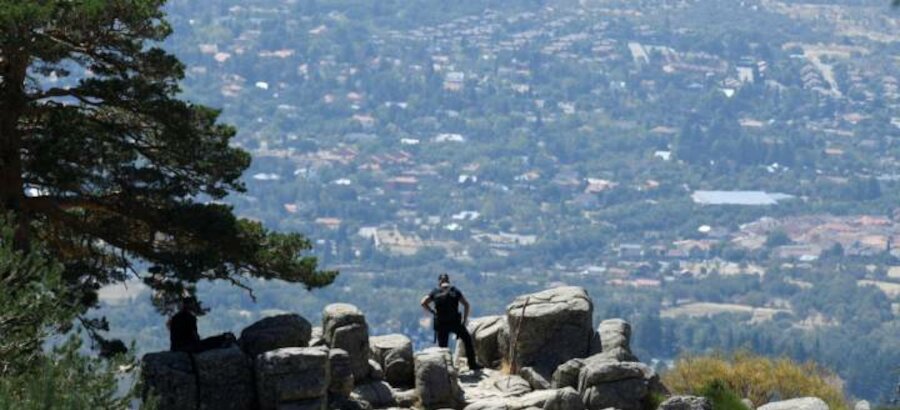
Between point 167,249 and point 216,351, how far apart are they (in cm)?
363

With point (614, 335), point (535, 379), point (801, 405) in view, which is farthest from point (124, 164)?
point (801, 405)

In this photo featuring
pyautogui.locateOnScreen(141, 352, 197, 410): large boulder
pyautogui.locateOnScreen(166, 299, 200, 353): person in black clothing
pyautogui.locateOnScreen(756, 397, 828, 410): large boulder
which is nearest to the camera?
pyautogui.locateOnScreen(141, 352, 197, 410): large boulder

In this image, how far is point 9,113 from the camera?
3909cm

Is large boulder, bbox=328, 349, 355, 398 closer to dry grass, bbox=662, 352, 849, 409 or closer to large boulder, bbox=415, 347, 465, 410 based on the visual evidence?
large boulder, bbox=415, 347, 465, 410

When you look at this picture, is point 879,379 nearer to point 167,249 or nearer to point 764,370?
point 764,370

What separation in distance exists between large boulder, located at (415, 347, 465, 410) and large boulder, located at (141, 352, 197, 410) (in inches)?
163

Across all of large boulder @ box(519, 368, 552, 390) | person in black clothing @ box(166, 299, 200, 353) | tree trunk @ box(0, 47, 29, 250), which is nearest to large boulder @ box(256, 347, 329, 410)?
person in black clothing @ box(166, 299, 200, 353)

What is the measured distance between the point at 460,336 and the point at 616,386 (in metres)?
4.67

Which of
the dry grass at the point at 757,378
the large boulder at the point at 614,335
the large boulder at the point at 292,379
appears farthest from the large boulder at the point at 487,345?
the large boulder at the point at 292,379

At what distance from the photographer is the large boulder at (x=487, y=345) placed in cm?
4191

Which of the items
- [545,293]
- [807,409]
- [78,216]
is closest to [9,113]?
[78,216]

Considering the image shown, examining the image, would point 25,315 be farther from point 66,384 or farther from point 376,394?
point 376,394

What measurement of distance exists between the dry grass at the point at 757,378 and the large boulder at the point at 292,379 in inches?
499

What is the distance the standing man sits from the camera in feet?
134
